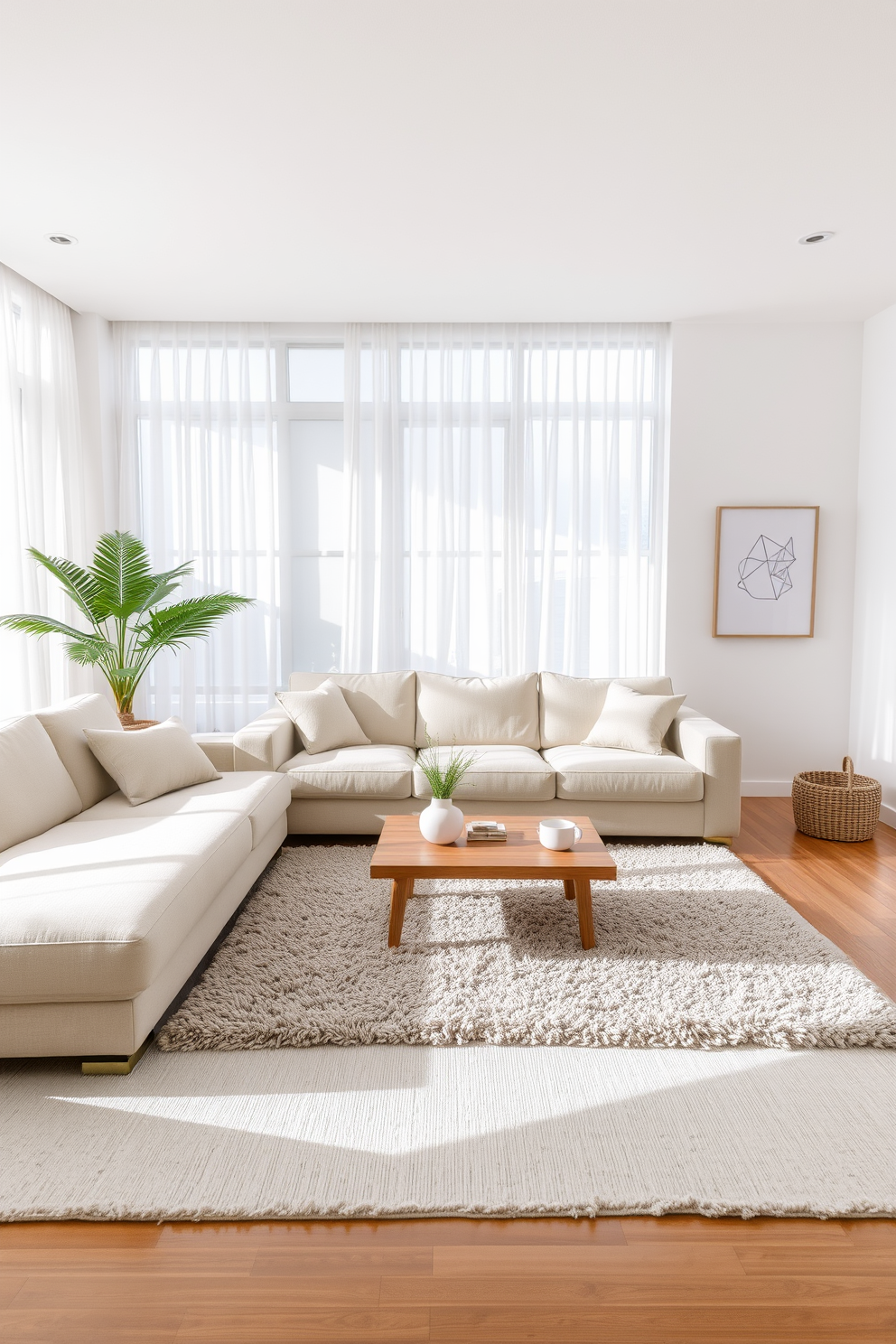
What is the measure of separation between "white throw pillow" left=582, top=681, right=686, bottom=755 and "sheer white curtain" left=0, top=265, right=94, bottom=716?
2.93 m

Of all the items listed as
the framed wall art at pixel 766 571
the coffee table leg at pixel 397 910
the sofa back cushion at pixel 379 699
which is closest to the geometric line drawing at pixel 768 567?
the framed wall art at pixel 766 571

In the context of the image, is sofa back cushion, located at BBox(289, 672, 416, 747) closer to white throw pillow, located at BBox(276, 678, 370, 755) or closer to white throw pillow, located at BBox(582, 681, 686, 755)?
white throw pillow, located at BBox(276, 678, 370, 755)

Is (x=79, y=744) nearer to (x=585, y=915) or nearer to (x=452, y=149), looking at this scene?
(x=585, y=915)

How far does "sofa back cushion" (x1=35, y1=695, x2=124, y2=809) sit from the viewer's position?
3.23m

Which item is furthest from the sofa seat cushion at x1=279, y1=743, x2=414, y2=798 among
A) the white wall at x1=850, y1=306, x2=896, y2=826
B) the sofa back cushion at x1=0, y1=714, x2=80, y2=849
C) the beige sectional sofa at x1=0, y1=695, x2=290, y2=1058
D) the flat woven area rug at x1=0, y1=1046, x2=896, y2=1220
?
the white wall at x1=850, y1=306, x2=896, y2=826

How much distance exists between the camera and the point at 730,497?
5043 millimetres

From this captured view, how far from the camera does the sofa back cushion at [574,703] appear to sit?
456 cm

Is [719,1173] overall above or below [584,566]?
below

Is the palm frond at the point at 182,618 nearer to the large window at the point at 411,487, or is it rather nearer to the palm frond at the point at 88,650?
the palm frond at the point at 88,650

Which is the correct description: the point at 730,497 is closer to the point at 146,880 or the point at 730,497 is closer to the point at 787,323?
the point at 787,323

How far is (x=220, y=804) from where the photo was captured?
10.5 ft

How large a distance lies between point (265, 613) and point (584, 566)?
78.7 inches

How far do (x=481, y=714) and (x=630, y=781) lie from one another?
3.17 ft

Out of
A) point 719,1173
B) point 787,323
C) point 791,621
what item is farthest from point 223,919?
point 787,323
